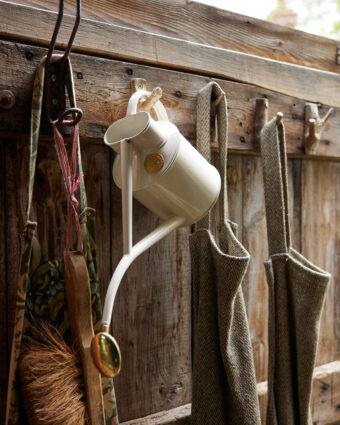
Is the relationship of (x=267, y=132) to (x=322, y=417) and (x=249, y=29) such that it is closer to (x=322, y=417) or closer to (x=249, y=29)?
Answer: (x=249, y=29)

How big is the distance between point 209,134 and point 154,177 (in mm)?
205

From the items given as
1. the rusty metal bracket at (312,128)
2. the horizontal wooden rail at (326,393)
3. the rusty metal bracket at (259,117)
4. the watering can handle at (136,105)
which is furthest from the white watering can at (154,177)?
the horizontal wooden rail at (326,393)

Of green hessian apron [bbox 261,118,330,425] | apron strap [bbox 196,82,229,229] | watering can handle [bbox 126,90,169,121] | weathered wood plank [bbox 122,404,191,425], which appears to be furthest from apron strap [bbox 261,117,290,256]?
weathered wood plank [bbox 122,404,191,425]

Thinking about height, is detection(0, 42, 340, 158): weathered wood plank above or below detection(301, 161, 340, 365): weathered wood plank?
above

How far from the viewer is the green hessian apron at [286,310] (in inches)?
31.5

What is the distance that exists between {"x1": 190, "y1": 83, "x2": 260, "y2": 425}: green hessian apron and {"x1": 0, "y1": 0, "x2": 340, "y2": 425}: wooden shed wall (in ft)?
0.38

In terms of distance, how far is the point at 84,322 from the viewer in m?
0.57

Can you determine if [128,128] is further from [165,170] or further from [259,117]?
[259,117]

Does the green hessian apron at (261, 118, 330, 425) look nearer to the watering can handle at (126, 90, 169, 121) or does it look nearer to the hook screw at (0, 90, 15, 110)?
the watering can handle at (126, 90, 169, 121)

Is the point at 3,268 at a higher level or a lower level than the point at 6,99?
lower

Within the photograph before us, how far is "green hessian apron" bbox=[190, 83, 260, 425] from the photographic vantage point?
28.4 inches

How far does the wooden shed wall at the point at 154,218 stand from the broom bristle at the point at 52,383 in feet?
0.51

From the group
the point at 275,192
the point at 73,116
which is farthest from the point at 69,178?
the point at 275,192

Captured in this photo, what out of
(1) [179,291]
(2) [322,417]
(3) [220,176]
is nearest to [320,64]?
(3) [220,176]
